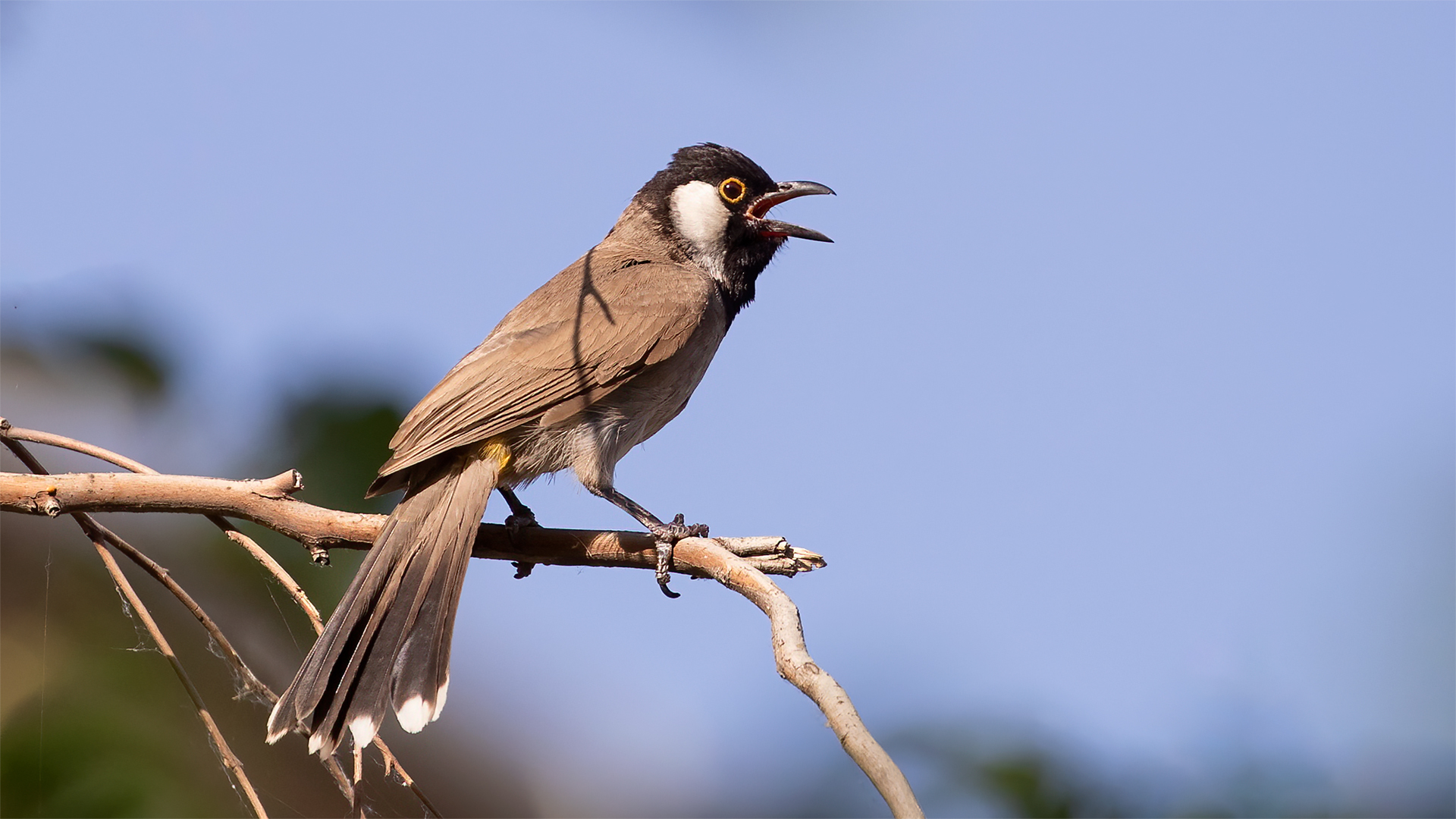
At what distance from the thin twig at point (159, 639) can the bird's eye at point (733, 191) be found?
259cm

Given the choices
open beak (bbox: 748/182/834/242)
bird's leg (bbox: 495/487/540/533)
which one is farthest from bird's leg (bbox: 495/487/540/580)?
open beak (bbox: 748/182/834/242)

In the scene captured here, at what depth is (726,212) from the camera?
4.47 metres

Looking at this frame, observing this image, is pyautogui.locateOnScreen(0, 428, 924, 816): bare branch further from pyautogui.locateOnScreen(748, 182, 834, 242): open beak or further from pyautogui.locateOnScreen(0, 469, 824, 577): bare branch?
pyautogui.locateOnScreen(748, 182, 834, 242): open beak

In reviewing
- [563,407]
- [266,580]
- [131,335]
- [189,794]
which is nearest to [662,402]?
[563,407]

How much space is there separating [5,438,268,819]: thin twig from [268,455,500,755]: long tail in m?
0.27

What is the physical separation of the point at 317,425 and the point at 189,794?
1.74 metres

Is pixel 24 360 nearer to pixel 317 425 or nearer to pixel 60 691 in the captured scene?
pixel 317 425

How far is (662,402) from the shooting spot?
147 inches

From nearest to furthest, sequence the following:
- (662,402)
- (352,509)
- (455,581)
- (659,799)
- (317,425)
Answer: (455,581) < (662,402) < (352,509) < (317,425) < (659,799)

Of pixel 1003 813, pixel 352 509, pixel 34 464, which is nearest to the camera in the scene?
pixel 34 464

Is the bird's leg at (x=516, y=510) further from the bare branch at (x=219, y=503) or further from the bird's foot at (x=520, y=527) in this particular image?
the bare branch at (x=219, y=503)

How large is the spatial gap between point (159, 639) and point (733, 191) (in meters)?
2.74

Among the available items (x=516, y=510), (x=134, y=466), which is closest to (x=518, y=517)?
(x=516, y=510)

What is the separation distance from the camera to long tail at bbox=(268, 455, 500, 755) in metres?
2.71
